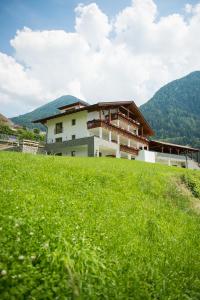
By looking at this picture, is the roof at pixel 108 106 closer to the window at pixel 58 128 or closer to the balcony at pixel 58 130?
the window at pixel 58 128

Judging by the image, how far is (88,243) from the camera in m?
7.01

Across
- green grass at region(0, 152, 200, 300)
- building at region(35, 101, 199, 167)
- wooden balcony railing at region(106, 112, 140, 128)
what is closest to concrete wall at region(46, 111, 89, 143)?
building at region(35, 101, 199, 167)

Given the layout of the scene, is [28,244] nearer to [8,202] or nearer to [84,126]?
[8,202]

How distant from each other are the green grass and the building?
26.3 metres

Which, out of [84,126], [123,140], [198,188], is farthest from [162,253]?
[123,140]

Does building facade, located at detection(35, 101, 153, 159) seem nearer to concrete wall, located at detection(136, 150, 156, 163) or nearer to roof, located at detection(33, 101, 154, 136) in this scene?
roof, located at detection(33, 101, 154, 136)

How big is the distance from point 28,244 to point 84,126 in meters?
41.5

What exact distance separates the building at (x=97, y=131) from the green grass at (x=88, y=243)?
2633 cm

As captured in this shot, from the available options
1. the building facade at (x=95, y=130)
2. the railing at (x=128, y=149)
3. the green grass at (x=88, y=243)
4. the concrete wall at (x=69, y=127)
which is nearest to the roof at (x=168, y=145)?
the building facade at (x=95, y=130)

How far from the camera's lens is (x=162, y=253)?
8.08 m

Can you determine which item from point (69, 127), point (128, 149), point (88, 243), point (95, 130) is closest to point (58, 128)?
point (69, 127)

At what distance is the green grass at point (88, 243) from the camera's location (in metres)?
5.47

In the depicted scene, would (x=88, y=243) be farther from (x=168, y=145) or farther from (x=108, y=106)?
(x=168, y=145)

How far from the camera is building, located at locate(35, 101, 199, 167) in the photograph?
40.8 metres
